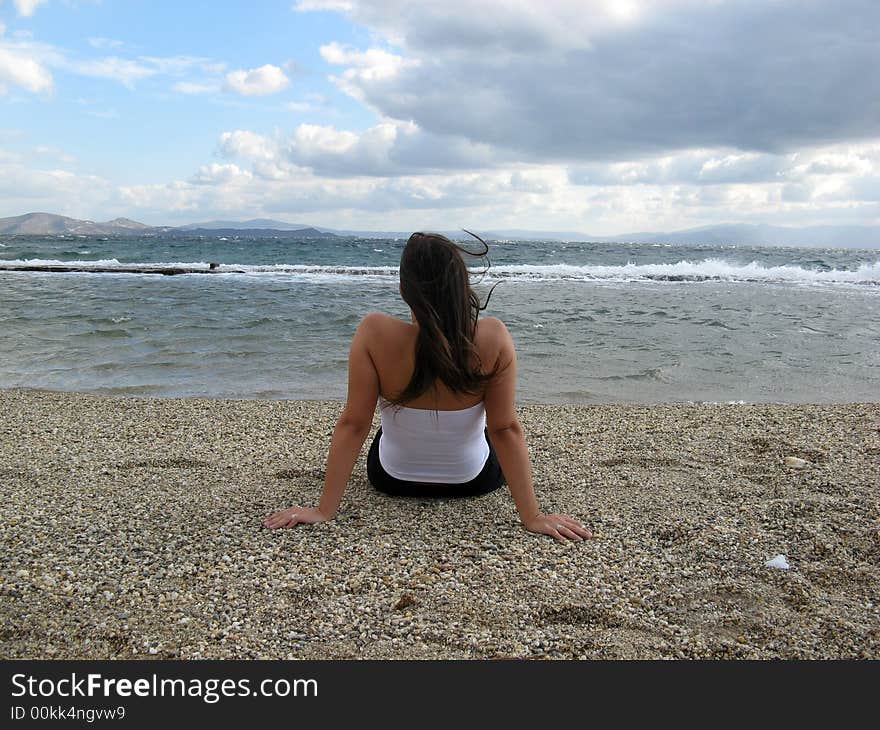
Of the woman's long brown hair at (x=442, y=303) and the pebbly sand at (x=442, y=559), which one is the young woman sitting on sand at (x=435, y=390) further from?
the pebbly sand at (x=442, y=559)

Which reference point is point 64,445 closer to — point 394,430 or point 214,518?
point 214,518

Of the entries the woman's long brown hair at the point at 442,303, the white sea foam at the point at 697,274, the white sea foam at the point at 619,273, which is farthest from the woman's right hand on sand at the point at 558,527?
the white sea foam at the point at 697,274

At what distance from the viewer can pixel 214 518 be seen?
3.69 m

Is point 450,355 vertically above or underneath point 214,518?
above

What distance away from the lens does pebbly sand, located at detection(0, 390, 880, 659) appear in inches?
100

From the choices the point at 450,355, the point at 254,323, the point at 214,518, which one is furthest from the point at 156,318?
the point at 450,355

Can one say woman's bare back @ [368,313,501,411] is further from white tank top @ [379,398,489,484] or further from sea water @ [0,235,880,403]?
sea water @ [0,235,880,403]

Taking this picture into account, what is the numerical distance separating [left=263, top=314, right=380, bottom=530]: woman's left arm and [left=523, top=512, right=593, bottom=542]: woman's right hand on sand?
997 millimetres

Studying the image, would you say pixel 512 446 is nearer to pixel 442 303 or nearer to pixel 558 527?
pixel 558 527

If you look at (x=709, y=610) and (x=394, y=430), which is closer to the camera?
(x=709, y=610)

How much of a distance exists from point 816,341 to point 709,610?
11400 millimetres

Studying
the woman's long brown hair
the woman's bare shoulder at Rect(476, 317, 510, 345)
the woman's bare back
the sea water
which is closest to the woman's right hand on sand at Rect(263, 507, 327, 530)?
the woman's bare back

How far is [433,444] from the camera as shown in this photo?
370 cm

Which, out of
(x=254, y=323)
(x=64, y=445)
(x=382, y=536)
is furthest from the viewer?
(x=254, y=323)
